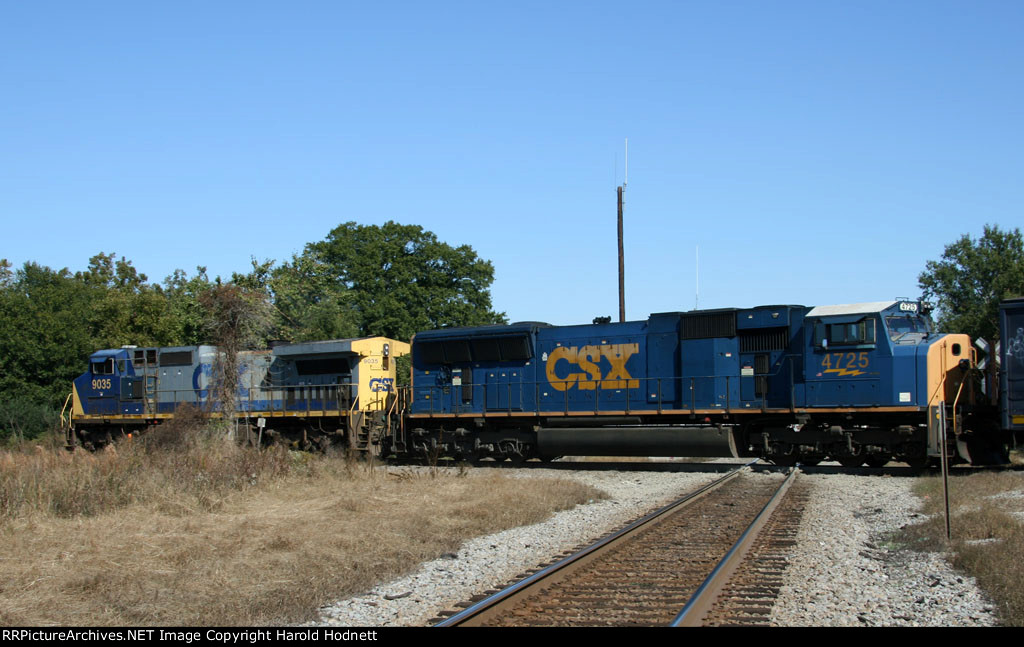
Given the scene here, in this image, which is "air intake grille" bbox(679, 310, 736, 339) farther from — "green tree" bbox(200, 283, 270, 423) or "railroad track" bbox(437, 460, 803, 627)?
"green tree" bbox(200, 283, 270, 423)

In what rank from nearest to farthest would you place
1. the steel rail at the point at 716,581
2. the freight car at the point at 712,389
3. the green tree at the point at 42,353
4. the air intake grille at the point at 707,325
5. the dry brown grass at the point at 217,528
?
the steel rail at the point at 716,581
the dry brown grass at the point at 217,528
the freight car at the point at 712,389
the air intake grille at the point at 707,325
the green tree at the point at 42,353

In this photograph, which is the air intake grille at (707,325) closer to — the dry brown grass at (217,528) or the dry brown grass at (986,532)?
the dry brown grass at (986,532)

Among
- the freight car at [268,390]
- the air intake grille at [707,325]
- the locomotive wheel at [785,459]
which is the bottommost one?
the locomotive wheel at [785,459]

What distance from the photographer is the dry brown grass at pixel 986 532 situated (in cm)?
697

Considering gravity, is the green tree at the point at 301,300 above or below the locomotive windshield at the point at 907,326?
above

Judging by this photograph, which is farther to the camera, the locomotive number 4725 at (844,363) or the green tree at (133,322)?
the green tree at (133,322)

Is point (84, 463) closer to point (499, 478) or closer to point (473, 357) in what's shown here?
point (499, 478)

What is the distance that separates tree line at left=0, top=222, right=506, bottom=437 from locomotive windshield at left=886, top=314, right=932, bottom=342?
49.6 ft

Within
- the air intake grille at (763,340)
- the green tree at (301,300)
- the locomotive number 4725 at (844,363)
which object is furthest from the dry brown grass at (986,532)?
the green tree at (301,300)

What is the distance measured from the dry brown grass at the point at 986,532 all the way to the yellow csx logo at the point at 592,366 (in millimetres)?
7621

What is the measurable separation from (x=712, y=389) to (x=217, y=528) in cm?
1255

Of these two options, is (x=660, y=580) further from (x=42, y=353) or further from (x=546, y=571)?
(x=42, y=353)

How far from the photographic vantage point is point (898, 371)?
17406 mm

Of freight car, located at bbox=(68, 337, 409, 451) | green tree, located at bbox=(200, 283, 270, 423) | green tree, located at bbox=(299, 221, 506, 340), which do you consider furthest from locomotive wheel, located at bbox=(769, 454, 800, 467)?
green tree, located at bbox=(299, 221, 506, 340)
